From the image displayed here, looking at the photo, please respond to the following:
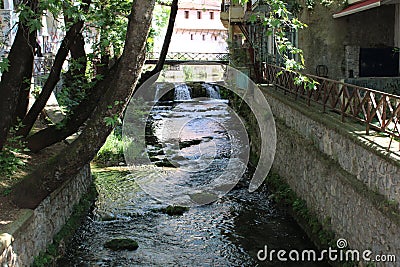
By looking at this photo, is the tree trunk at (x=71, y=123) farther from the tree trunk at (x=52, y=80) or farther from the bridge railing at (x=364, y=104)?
the bridge railing at (x=364, y=104)

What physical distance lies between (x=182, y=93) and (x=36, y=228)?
2679 centimetres

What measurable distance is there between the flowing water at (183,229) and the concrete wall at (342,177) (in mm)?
946

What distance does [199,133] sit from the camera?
76.8 feet

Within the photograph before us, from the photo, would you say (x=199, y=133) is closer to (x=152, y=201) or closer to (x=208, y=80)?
(x=152, y=201)

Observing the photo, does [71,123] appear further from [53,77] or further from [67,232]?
[67,232]

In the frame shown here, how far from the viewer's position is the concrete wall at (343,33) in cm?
1855

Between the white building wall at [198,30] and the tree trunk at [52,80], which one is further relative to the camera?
the white building wall at [198,30]

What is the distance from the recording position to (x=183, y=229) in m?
11.9

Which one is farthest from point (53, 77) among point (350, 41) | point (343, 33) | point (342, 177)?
point (350, 41)

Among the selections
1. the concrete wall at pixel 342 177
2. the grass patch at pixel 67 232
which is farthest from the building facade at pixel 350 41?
the grass patch at pixel 67 232

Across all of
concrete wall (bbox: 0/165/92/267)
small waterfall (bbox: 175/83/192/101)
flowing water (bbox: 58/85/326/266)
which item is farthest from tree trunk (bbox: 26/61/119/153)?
small waterfall (bbox: 175/83/192/101)

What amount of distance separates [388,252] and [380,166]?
131cm

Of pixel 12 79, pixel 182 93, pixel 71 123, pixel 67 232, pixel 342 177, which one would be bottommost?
pixel 67 232

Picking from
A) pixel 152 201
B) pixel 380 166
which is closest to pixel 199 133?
pixel 152 201
